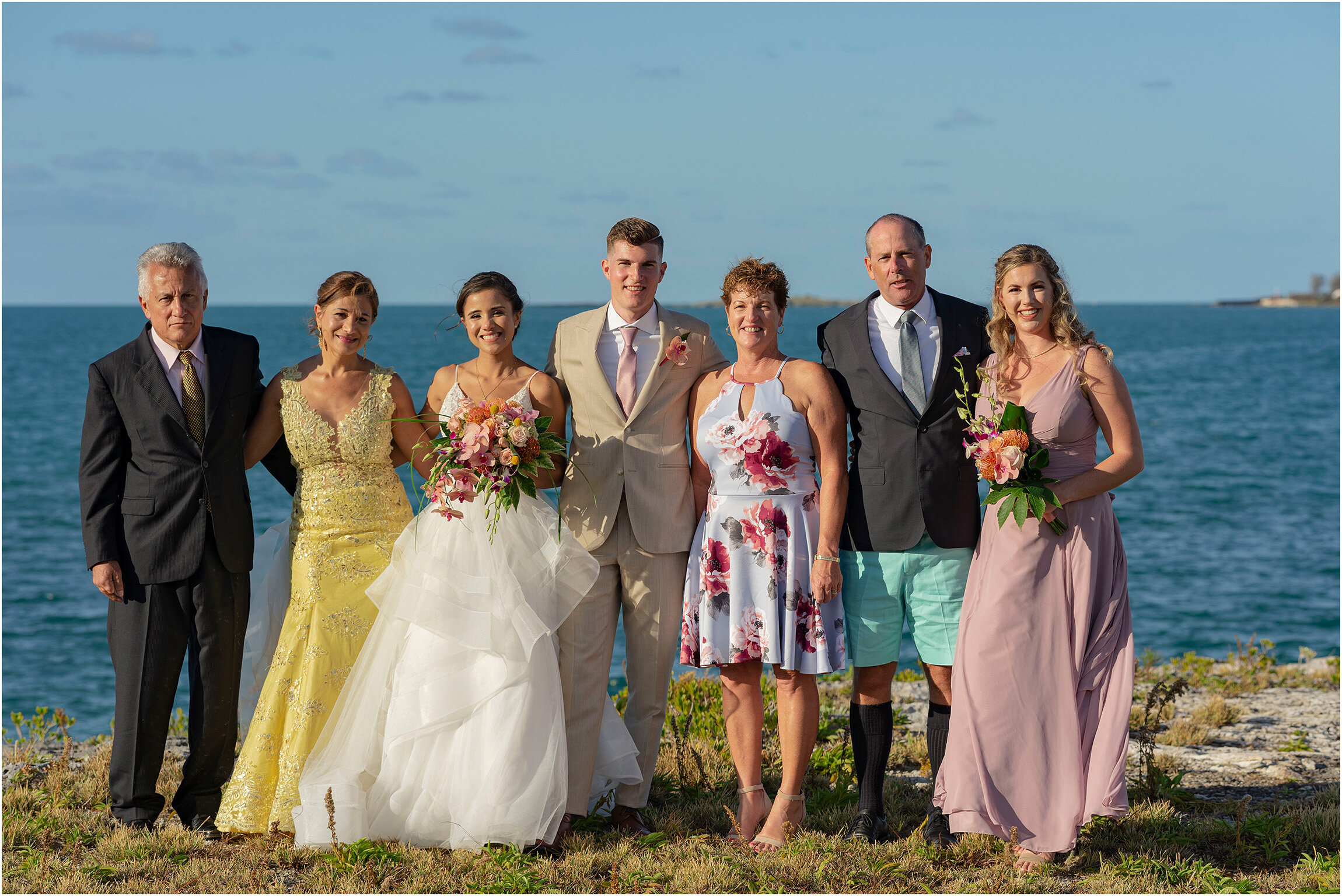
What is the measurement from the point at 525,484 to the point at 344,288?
1.31 m

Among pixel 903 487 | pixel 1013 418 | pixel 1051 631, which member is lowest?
pixel 1051 631

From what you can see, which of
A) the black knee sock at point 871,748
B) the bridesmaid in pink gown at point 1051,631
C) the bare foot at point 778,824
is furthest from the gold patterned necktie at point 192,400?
the bridesmaid in pink gown at point 1051,631

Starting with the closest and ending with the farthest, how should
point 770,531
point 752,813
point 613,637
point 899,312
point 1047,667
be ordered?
1. point 1047,667
2. point 770,531
3. point 899,312
4. point 752,813
5. point 613,637

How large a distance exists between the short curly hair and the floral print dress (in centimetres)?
37

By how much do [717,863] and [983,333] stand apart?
264 cm

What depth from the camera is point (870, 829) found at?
527 cm

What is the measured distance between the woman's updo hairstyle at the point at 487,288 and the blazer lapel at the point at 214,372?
113 cm

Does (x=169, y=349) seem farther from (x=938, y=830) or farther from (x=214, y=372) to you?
(x=938, y=830)

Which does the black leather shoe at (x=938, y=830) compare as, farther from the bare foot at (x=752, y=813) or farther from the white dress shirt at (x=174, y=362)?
the white dress shirt at (x=174, y=362)

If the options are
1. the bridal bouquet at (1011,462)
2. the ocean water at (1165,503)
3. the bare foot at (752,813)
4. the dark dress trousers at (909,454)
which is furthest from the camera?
the ocean water at (1165,503)

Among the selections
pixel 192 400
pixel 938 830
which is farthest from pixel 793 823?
pixel 192 400

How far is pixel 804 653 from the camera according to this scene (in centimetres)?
510

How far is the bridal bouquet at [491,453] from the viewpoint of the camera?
16.1 feet

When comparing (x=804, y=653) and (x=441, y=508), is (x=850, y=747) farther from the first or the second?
(x=441, y=508)
